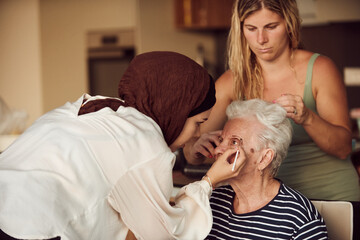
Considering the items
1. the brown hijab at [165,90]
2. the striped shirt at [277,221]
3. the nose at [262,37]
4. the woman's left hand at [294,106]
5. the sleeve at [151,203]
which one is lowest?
the striped shirt at [277,221]

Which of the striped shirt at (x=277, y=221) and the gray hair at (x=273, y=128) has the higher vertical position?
the gray hair at (x=273, y=128)

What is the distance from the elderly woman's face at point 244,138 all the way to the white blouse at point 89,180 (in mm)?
445

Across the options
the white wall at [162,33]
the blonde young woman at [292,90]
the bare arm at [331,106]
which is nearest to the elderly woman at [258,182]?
the blonde young woman at [292,90]

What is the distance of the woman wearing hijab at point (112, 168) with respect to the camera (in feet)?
3.91

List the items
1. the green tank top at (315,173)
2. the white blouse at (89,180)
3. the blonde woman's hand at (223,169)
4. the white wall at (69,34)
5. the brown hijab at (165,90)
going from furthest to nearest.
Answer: the white wall at (69,34) → the green tank top at (315,173) → the blonde woman's hand at (223,169) → the brown hijab at (165,90) → the white blouse at (89,180)

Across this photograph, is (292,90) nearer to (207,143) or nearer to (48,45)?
(207,143)

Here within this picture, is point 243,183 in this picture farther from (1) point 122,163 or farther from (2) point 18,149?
(2) point 18,149

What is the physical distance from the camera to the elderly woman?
157 centimetres

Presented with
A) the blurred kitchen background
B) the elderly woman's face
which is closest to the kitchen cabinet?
the blurred kitchen background

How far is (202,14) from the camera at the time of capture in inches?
194

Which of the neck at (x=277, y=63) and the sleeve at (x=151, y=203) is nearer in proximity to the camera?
the sleeve at (x=151, y=203)

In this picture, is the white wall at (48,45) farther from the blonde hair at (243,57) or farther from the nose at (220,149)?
the nose at (220,149)

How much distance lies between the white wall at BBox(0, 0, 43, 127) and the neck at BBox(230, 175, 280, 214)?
12.6 ft

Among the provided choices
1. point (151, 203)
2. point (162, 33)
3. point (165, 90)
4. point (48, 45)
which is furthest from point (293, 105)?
point (48, 45)
